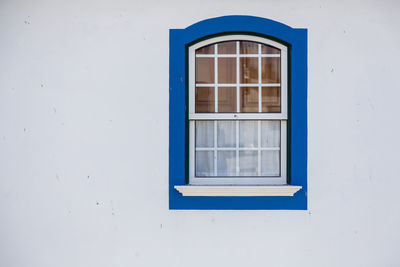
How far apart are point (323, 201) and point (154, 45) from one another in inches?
76.7

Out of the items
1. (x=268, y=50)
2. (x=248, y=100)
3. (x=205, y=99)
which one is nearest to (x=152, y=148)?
(x=205, y=99)

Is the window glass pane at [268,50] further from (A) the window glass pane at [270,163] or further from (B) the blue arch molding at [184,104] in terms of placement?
(A) the window glass pane at [270,163]

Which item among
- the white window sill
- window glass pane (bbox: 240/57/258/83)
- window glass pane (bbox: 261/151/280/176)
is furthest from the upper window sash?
the white window sill

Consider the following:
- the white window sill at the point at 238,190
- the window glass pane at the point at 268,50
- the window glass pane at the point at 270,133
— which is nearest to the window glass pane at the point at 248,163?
the window glass pane at the point at 270,133

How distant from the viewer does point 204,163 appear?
10.4 feet

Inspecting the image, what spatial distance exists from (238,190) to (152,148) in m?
0.80

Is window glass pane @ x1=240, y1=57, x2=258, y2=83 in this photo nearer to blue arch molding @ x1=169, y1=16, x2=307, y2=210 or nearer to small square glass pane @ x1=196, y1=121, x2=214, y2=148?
blue arch molding @ x1=169, y1=16, x2=307, y2=210

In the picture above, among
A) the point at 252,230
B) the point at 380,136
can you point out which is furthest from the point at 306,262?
the point at 380,136

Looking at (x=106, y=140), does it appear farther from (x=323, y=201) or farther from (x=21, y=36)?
(x=323, y=201)

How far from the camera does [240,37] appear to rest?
3121 millimetres

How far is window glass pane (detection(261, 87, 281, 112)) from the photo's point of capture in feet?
10.3

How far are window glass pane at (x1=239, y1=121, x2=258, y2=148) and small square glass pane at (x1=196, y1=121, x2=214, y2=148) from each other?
255 millimetres

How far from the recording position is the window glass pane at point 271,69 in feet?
10.3

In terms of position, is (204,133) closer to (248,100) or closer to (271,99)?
(248,100)
